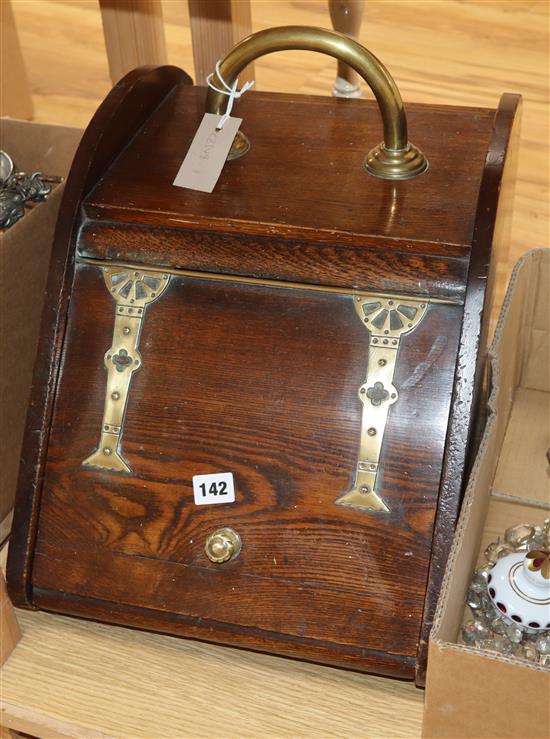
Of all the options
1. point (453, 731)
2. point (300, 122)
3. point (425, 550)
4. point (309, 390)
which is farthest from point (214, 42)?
point (453, 731)

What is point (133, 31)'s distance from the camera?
5.42ft

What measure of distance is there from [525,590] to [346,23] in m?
0.91

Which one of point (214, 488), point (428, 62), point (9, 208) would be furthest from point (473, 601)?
point (428, 62)

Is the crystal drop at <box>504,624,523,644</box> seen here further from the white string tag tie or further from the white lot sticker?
the white string tag tie

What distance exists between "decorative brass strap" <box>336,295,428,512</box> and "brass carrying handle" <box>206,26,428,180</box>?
177 mm

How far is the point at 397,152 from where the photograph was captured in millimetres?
1014

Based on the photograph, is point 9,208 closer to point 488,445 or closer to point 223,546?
point 223,546

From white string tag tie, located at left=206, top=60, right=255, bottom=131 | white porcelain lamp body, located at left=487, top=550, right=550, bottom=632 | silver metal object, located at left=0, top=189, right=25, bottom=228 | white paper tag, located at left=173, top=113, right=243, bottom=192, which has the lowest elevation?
white porcelain lamp body, located at left=487, top=550, right=550, bottom=632

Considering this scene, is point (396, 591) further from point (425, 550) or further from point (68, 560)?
point (68, 560)

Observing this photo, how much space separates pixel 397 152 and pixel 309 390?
0.93 ft

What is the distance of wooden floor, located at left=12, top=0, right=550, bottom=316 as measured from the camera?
74.7 inches

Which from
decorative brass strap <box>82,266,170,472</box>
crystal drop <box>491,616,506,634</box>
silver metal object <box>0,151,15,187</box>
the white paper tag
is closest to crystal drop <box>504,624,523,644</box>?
crystal drop <box>491,616,506,634</box>

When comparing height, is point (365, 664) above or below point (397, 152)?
below

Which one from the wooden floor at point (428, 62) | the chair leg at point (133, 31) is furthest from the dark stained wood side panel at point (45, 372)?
the wooden floor at point (428, 62)
